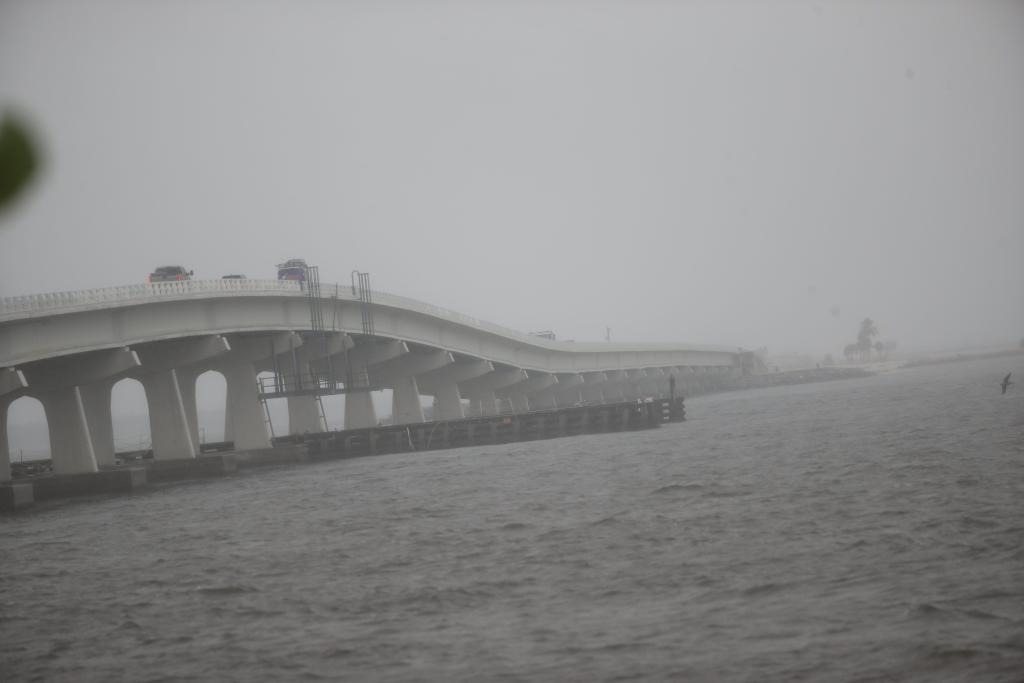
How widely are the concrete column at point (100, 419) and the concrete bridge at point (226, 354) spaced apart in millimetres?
89

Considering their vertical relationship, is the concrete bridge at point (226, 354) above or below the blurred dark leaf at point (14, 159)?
above

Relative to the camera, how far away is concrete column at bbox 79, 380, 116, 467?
66938mm

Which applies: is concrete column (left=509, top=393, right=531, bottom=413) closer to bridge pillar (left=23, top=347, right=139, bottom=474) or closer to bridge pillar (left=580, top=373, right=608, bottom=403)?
bridge pillar (left=580, top=373, right=608, bottom=403)

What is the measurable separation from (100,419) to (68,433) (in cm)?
1058

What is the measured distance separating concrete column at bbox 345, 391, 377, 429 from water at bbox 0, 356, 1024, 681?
39256mm

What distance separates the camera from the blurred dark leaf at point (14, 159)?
71.9 inches

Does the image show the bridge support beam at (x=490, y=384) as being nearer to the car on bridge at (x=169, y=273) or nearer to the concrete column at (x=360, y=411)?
the concrete column at (x=360, y=411)

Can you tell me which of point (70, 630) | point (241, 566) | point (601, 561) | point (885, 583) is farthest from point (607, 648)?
point (241, 566)

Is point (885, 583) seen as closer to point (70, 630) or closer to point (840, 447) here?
point (70, 630)

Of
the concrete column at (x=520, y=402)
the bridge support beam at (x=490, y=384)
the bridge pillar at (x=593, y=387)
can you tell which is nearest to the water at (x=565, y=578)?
the bridge support beam at (x=490, y=384)

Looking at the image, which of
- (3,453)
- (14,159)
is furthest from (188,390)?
(14,159)

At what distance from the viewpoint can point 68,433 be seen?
186ft

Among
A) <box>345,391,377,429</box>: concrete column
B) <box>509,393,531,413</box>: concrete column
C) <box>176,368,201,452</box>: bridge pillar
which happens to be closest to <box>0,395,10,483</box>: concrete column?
<box>176,368,201,452</box>: bridge pillar

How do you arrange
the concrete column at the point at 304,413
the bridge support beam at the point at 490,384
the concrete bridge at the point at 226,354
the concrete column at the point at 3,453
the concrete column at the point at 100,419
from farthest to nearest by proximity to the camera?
the bridge support beam at the point at 490,384 → the concrete column at the point at 304,413 → the concrete column at the point at 100,419 → the concrete column at the point at 3,453 → the concrete bridge at the point at 226,354
